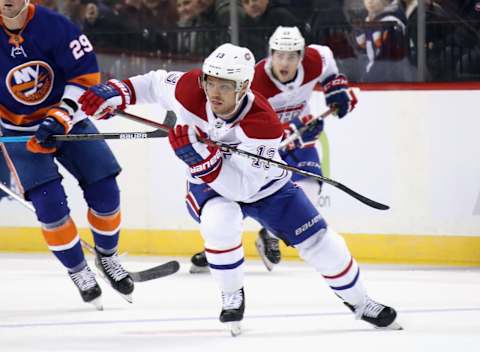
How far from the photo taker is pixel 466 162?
6688 mm

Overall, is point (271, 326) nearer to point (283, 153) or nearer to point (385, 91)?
point (283, 153)

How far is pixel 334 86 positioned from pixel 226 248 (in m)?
2.21

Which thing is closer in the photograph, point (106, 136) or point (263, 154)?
point (263, 154)

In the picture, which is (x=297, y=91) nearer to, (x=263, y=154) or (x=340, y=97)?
(x=340, y=97)

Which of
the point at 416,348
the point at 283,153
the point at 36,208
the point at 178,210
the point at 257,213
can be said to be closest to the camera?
the point at 416,348

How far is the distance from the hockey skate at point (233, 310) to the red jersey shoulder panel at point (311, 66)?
221 centimetres

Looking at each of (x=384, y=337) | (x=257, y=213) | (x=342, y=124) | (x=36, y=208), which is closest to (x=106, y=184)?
(x=36, y=208)

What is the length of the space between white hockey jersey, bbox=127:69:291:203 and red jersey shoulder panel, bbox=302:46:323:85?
2.00 metres

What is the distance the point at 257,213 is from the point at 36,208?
3.37 feet

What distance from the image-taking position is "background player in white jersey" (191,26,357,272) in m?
6.42

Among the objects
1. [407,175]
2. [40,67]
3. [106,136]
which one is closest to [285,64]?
[407,175]

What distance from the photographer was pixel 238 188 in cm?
452

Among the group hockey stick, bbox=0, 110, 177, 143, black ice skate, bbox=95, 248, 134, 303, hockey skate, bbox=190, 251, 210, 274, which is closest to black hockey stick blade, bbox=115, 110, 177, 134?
hockey stick, bbox=0, 110, 177, 143

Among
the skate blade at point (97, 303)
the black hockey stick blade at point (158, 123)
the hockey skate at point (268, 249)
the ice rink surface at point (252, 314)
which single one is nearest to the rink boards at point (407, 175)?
the ice rink surface at point (252, 314)
